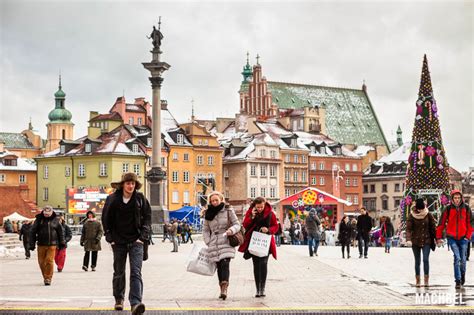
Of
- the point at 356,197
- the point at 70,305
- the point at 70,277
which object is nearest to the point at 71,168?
the point at 356,197

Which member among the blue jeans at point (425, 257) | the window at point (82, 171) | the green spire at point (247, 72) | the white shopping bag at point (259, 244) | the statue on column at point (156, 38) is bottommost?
the blue jeans at point (425, 257)

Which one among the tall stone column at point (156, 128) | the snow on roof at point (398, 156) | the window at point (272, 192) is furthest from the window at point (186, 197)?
the tall stone column at point (156, 128)

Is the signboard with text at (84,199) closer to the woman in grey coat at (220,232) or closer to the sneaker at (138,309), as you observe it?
the woman in grey coat at (220,232)

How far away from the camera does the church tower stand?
13462 centimetres

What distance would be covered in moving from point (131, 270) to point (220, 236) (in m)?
2.39

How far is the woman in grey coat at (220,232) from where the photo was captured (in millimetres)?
13867

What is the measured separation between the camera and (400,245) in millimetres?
45062

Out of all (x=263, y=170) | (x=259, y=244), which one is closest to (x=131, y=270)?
(x=259, y=244)

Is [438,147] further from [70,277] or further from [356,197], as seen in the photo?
[356,197]

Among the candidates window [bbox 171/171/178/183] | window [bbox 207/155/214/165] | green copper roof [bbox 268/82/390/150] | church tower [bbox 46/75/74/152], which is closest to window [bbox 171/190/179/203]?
window [bbox 171/171/178/183]

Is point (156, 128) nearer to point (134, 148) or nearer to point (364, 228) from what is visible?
point (364, 228)

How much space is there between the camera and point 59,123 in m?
136

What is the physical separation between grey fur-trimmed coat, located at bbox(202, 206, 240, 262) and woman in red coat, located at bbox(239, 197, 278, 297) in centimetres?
51

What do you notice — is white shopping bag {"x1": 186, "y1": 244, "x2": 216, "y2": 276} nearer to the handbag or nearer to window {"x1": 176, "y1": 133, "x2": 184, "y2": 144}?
the handbag
